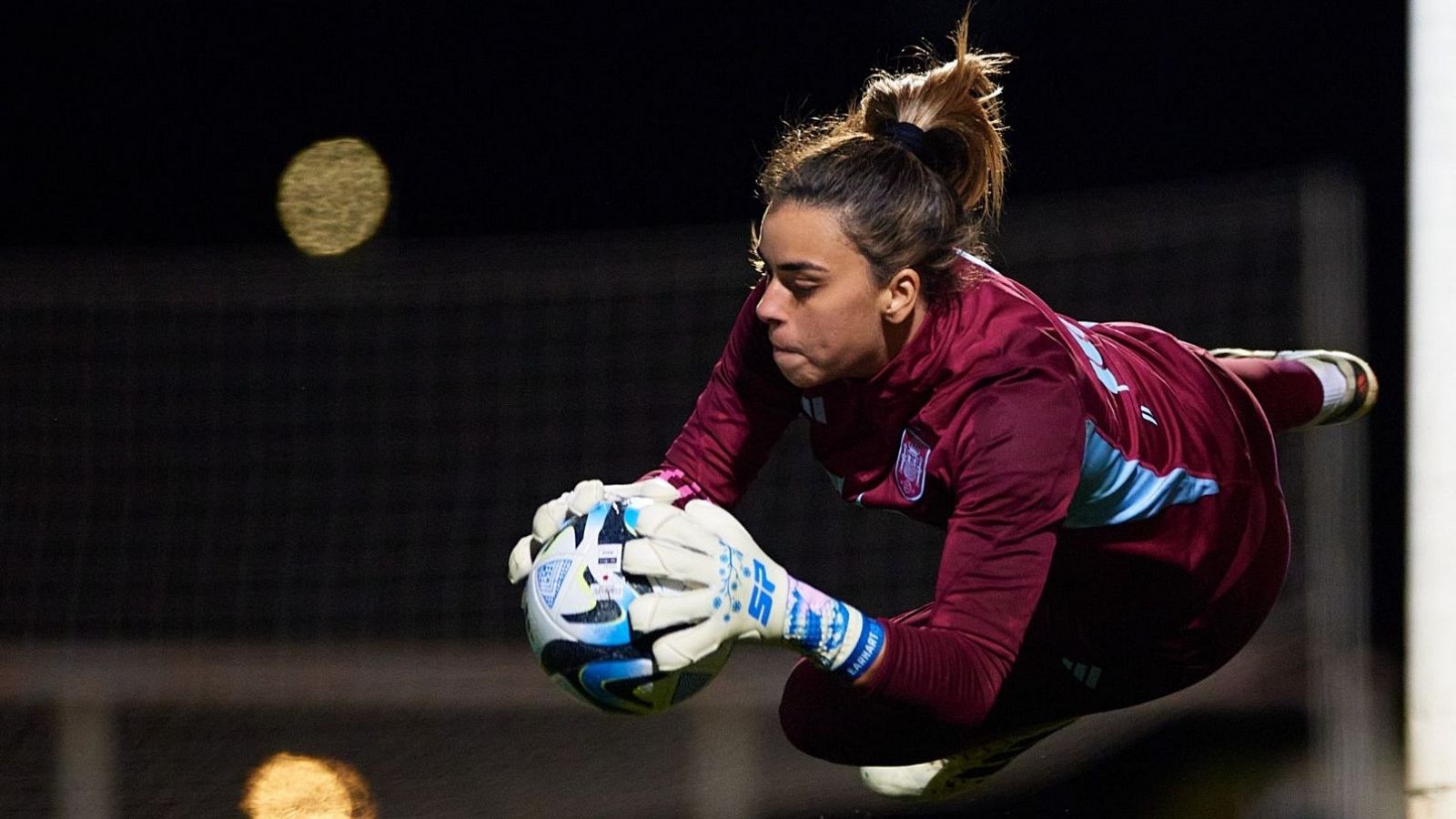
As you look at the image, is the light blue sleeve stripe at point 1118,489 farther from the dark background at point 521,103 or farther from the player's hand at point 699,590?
the dark background at point 521,103

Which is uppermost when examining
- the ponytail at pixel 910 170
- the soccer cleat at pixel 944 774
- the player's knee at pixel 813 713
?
the ponytail at pixel 910 170

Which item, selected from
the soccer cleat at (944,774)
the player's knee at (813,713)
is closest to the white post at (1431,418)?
the soccer cleat at (944,774)

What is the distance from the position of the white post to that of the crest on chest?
1.28 metres

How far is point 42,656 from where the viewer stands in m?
4.79

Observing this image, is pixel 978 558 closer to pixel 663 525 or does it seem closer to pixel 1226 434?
pixel 663 525

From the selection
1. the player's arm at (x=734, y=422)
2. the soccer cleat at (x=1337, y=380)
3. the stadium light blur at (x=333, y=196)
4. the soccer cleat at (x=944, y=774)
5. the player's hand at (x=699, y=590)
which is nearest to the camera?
the player's hand at (x=699, y=590)

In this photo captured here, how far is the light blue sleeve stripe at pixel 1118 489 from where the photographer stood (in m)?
2.18

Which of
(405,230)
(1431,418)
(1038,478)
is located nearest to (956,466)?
(1038,478)

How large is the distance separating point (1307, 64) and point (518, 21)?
2.24 meters

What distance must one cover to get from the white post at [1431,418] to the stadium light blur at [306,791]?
7.81ft

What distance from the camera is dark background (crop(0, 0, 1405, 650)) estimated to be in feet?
16.4

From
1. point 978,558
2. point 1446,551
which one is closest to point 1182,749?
point 1446,551

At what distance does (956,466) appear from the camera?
2066 mm

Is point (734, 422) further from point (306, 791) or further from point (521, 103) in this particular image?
point (521, 103)
